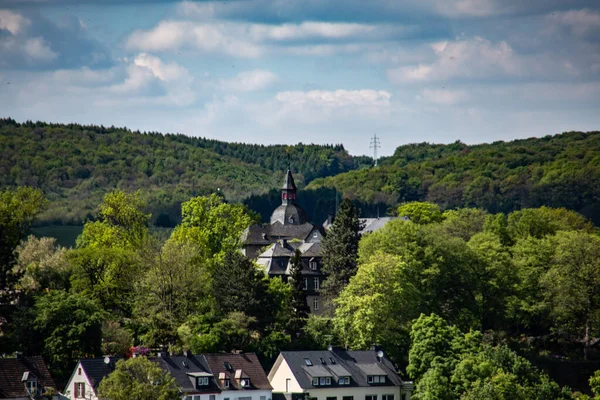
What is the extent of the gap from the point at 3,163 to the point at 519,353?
12013 cm

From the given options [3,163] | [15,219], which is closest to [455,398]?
[15,219]

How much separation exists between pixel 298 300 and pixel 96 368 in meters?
24.9

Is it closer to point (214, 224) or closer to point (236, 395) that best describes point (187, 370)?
point (236, 395)

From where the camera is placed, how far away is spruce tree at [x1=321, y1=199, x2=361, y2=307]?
337 ft

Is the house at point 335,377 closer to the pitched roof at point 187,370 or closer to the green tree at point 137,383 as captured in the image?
the pitched roof at point 187,370

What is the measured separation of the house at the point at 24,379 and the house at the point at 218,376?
757cm

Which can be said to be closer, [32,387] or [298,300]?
[32,387]

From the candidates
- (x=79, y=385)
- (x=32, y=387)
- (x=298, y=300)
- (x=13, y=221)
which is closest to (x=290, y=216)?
(x=298, y=300)

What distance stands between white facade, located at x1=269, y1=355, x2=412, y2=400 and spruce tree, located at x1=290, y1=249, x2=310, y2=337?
7896 mm

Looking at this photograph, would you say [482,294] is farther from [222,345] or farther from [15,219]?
[15,219]

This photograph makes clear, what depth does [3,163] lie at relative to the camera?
19688 centimetres

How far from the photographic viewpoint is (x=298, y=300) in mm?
97562

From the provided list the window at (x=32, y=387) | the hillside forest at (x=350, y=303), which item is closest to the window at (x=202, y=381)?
the hillside forest at (x=350, y=303)

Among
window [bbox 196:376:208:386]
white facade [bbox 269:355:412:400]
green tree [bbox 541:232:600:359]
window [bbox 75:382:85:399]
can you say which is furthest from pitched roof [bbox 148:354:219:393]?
green tree [bbox 541:232:600:359]
